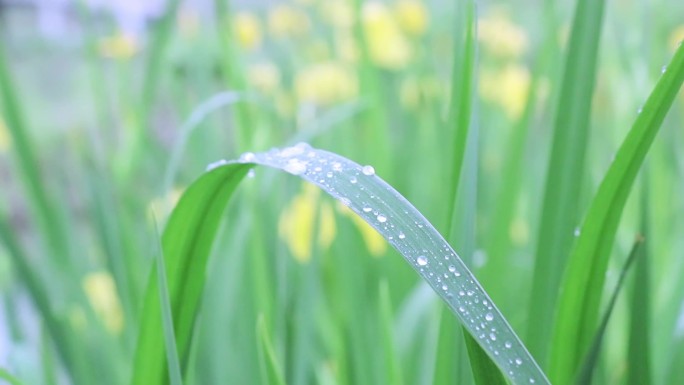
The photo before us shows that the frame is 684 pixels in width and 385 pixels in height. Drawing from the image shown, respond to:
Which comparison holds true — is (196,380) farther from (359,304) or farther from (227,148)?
(227,148)

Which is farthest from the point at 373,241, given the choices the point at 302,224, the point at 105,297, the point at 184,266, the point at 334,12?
the point at 334,12

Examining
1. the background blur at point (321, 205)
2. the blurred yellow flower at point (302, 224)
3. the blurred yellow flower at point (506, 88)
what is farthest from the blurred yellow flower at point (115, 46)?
the blurred yellow flower at point (506, 88)

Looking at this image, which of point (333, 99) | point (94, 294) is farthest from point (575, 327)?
point (333, 99)

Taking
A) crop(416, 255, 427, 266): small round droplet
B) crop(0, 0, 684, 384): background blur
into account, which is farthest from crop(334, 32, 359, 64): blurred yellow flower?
crop(416, 255, 427, 266): small round droplet

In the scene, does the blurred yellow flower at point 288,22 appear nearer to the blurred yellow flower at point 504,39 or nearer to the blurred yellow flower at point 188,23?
the blurred yellow flower at point 188,23

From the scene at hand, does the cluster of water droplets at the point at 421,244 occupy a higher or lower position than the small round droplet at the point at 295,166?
lower

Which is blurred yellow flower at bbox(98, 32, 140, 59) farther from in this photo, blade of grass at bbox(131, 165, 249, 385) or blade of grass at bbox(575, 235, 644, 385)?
blade of grass at bbox(575, 235, 644, 385)

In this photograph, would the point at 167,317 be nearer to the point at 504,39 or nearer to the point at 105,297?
the point at 105,297
